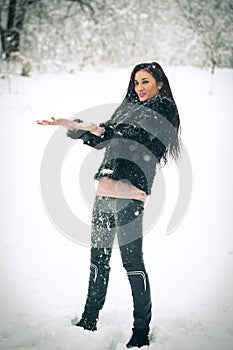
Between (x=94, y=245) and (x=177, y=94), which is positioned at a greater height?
(x=177, y=94)

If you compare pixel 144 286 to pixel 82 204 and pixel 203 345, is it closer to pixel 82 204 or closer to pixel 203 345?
pixel 203 345

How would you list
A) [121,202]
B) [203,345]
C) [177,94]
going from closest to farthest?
[121,202] < [203,345] < [177,94]

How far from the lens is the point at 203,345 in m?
2.49

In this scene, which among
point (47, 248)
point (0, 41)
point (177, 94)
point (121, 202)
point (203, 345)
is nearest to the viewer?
point (121, 202)

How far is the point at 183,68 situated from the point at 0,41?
5.04 m

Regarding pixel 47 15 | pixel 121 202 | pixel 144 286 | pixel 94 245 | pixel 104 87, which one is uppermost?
pixel 47 15

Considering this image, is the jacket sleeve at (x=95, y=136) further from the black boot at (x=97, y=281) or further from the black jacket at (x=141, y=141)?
the black boot at (x=97, y=281)

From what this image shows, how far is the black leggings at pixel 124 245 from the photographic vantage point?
224 cm

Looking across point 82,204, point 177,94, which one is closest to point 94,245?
point 82,204

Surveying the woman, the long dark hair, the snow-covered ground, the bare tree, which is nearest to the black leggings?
the woman

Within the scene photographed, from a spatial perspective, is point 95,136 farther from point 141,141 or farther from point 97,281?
point 97,281

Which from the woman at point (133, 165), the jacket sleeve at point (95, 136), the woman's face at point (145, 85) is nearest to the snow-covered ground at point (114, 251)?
the woman at point (133, 165)

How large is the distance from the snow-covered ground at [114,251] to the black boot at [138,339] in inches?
2.4

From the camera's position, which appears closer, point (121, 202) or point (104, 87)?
point (121, 202)
